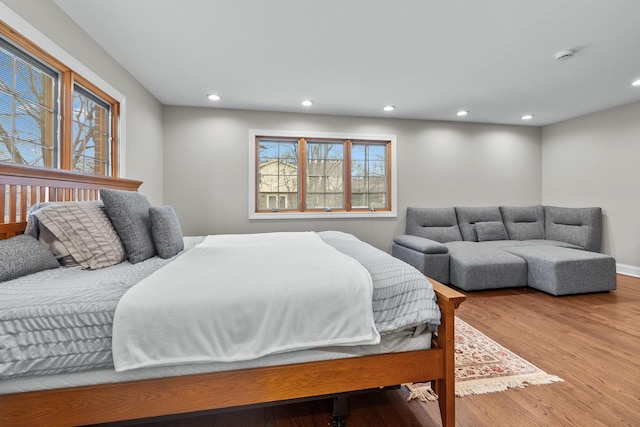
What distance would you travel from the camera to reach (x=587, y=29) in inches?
86.1

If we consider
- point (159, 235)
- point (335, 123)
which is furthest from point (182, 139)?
point (159, 235)

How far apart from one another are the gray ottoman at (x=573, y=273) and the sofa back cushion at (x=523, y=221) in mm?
1190

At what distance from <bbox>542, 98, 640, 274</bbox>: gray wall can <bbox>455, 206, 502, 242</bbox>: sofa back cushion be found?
1312mm

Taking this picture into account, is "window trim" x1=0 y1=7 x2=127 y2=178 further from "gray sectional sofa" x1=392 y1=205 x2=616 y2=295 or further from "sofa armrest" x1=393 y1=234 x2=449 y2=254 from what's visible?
"gray sectional sofa" x1=392 y1=205 x2=616 y2=295

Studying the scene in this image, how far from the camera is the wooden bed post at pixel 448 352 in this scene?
4.08 feet

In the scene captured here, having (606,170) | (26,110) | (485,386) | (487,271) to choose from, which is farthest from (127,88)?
(606,170)

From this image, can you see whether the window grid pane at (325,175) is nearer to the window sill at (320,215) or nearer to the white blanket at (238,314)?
the window sill at (320,215)

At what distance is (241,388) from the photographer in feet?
3.67

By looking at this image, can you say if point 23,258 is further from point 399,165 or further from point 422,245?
point 399,165

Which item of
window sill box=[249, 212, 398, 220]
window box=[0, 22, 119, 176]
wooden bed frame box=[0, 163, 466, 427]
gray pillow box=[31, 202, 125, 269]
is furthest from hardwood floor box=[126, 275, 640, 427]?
window sill box=[249, 212, 398, 220]

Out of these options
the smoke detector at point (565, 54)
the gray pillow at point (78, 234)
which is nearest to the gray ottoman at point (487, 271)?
the smoke detector at point (565, 54)

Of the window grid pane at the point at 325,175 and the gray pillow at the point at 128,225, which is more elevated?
the window grid pane at the point at 325,175

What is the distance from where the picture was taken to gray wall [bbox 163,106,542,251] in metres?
3.94

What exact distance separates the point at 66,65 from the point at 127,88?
2.82 feet
